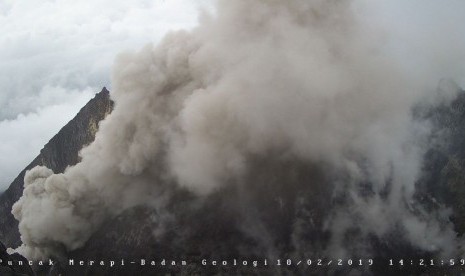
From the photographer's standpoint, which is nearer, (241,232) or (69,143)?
(241,232)

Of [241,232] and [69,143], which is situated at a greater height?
[69,143]

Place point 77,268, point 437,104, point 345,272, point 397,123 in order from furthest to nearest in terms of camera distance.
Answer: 1. point 437,104
2. point 397,123
3. point 77,268
4. point 345,272

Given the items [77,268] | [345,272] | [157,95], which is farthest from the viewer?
[157,95]

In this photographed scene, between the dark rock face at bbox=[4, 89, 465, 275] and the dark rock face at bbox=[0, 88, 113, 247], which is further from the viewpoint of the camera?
the dark rock face at bbox=[0, 88, 113, 247]

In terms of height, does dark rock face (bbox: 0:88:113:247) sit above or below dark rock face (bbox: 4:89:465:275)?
above

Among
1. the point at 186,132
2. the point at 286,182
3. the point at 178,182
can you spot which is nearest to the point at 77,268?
the point at 178,182

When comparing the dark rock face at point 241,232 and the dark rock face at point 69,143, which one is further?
the dark rock face at point 69,143

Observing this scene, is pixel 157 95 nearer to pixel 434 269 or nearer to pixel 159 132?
pixel 159 132

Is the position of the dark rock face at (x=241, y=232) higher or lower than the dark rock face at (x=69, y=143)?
lower
